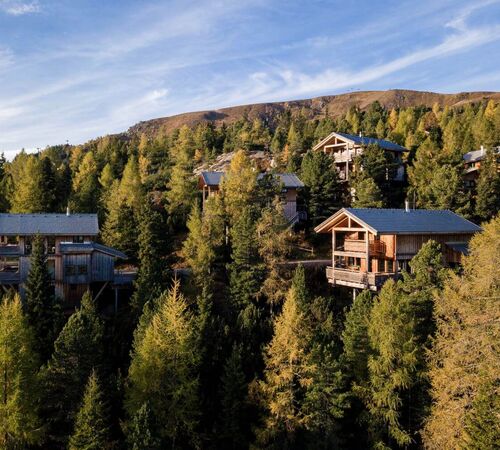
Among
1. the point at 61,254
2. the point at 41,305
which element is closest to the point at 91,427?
the point at 41,305

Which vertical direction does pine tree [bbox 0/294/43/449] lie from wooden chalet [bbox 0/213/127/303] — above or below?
below

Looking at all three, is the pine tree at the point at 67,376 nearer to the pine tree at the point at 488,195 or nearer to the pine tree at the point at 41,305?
the pine tree at the point at 41,305

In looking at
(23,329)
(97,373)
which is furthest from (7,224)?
(97,373)

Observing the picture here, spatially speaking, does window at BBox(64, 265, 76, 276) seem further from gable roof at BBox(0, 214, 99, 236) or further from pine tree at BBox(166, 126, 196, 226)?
pine tree at BBox(166, 126, 196, 226)

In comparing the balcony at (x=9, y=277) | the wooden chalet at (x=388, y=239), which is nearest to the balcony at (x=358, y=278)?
the wooden chalet at (x=388, y=239)

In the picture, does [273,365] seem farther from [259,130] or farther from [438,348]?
[259,130]

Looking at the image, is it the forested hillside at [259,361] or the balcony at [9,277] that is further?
the balcony at [9,277]

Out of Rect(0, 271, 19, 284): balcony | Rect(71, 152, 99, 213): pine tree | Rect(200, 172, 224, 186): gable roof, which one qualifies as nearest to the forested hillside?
Rect(0, 271, 19, 284): balcony
